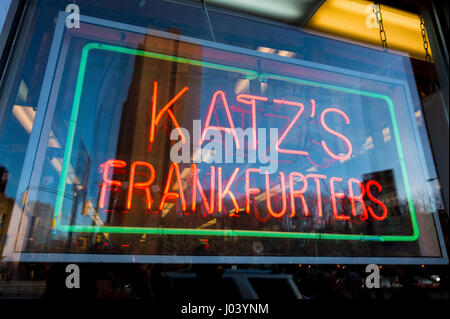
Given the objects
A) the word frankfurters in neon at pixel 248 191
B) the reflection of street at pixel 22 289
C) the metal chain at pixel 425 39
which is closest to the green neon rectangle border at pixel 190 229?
the word frankfurters in neon at pixel 248 191

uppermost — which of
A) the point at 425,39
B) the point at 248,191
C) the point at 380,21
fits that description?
the point at 380,21

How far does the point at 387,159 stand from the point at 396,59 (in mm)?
708

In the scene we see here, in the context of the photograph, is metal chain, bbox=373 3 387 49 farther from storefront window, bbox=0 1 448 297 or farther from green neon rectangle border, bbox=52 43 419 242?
green neon rectangle border, bbox=52 43 419 242

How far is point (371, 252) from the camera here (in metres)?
1.71

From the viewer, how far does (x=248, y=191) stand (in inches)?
66.6

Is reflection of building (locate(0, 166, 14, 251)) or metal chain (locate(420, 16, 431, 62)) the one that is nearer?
reflection of building (locate(0, 166, 14, 251))

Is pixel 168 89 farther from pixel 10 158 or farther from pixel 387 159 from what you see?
pixel 387 159

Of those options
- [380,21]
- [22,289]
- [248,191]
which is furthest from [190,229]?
[380,21]

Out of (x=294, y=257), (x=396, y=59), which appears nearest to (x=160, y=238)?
(x=294, y=257)

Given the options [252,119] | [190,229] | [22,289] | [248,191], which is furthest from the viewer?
[252,119]

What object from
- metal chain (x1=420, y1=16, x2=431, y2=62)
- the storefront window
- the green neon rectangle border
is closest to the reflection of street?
the storefront window

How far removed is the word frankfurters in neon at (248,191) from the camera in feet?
5.04

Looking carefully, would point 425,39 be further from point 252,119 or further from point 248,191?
point 248,191

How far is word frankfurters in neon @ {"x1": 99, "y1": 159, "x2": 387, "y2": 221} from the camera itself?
154 cm
